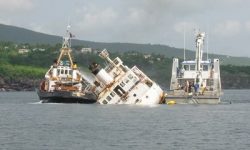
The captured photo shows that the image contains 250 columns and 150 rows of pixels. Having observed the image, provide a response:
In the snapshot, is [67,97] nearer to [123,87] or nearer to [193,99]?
[123,87]

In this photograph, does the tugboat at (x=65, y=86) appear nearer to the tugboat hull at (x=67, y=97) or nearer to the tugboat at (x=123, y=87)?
the tugboat hull at (x=67, y=97)

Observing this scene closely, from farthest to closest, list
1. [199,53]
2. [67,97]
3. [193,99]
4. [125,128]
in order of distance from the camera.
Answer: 1. [199,53]
2. [67,97]
3. [193,99]
4. [125,128]

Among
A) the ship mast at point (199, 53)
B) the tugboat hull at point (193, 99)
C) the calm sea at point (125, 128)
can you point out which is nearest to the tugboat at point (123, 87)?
the calm sea at point (125, 128)

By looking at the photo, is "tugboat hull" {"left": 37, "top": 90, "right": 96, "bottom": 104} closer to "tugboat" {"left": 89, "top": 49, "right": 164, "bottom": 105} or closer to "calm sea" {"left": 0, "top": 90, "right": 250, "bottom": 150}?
"tugboat" {"left": 89, "top": 49, "right": 164, "bottom": 105}

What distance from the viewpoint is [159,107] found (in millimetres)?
107812

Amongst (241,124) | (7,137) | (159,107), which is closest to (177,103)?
(159,107)

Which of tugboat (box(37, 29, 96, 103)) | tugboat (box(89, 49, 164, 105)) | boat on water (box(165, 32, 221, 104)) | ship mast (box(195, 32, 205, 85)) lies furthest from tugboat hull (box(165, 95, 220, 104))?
tugboat (box(37, 29, 96, 103))

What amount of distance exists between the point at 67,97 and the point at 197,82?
1848cm

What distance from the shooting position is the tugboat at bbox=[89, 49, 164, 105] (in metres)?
109

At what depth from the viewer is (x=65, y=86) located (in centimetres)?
11400

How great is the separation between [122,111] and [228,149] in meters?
39.8

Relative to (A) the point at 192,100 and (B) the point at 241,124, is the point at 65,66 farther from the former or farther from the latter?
(B) the point at 241,124

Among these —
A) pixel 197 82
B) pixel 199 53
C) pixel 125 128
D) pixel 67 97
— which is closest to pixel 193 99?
pixel 197 82

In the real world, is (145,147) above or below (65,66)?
below
